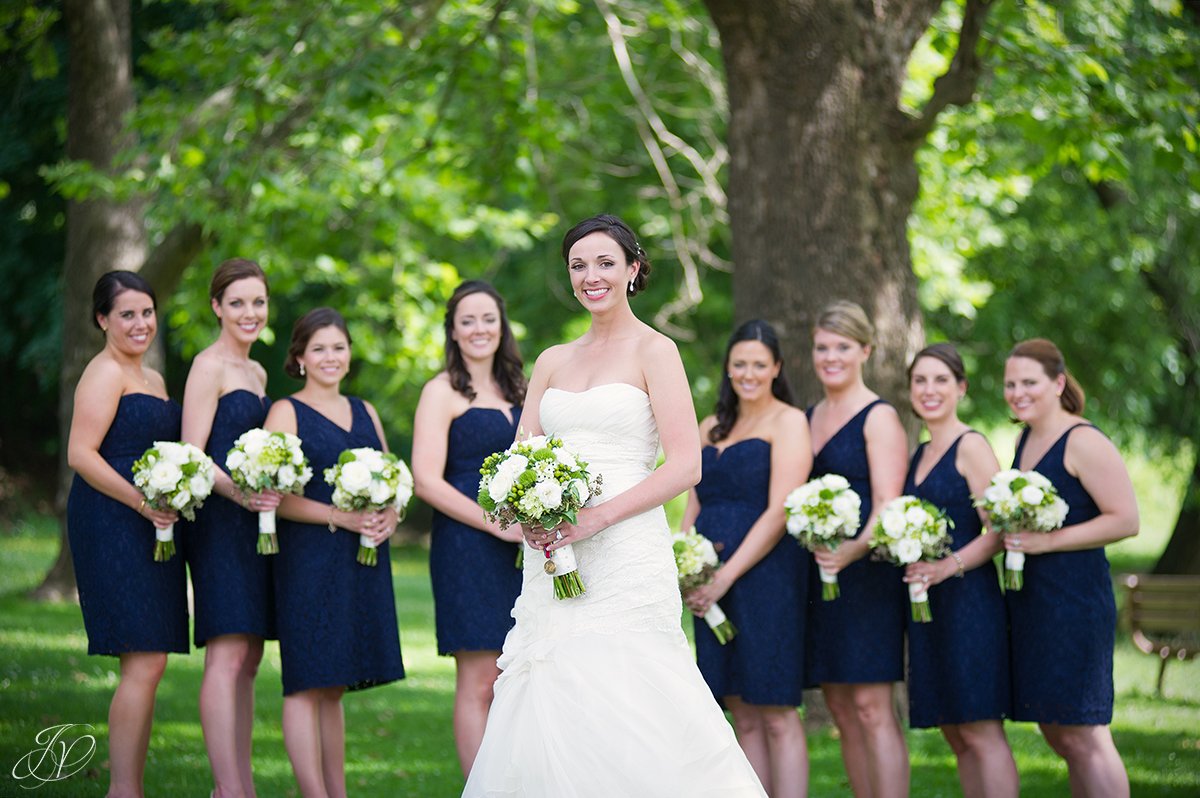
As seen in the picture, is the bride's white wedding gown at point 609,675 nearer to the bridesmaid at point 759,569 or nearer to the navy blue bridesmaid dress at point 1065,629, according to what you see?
the bridesmaid at point 759,569

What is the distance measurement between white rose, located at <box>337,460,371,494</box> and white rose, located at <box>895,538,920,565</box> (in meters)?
2.56

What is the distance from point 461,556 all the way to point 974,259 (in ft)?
50.8

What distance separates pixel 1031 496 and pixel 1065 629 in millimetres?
688

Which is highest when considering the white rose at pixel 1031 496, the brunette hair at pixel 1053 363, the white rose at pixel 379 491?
the brunette hair at pixel 1053 363

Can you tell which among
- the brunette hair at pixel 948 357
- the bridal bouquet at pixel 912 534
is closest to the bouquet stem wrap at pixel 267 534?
the bridal bouquet at pixel 912 534

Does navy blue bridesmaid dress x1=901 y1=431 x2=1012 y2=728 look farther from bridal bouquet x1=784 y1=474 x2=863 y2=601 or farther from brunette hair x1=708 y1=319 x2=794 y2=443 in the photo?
brunette hair x1=708 y1=319 x2=794 y2=443

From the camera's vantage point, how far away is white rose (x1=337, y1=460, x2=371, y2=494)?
20.0 feet

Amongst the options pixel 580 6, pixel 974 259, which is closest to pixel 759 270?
pixel 580 6

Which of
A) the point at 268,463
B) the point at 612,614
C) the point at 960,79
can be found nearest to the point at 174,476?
the point at 268,463

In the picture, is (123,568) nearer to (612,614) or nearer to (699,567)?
(612,614)

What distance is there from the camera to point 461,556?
21.4 feet

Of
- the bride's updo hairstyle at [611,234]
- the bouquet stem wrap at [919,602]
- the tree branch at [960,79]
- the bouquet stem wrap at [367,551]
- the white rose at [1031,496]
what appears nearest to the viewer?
the bride's updo hairstyle at [611,234]

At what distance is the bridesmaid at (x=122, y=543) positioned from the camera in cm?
609

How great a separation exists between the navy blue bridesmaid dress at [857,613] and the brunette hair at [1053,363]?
76 cm
